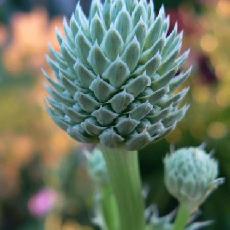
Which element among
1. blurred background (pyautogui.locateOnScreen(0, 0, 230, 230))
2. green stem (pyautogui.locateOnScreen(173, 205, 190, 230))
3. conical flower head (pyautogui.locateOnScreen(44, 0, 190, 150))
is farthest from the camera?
blurred background (pyautogui.locateOnScreen(0, 0, 230, 230))

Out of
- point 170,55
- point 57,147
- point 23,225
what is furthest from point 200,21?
point 170,55

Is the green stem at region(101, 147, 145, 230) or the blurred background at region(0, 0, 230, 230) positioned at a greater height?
the blurred background at region(0, 0, 230, 230)

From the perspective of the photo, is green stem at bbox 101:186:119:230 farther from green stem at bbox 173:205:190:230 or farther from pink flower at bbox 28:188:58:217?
pink flower at bbox 28:188:58:217

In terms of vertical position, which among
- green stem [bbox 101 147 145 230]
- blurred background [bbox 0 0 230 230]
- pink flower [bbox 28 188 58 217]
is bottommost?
green stem [bbox 101 147 145 230]

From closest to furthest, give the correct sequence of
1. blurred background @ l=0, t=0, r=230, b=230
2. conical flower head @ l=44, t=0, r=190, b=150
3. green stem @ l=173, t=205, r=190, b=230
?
conical flower head @ l=44, t=0, r=190, b=150, green stem @ l=173, t=205, r=190, b=230, blurred background @ l=0, t=0, r=230, b=230

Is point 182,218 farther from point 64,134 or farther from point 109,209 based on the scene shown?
point 64,134

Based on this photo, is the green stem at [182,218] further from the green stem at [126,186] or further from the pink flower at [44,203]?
the pink flower at [44,203]

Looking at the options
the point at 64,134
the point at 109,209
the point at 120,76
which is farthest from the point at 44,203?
the point at 120,76

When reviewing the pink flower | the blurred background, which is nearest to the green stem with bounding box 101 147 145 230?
the blurred background
